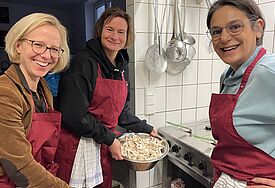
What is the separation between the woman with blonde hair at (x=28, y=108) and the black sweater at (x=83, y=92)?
107mm

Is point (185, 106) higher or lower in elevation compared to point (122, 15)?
lower

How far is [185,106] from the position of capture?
5.07 ft

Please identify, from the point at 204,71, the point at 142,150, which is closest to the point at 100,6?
the point at 204,71

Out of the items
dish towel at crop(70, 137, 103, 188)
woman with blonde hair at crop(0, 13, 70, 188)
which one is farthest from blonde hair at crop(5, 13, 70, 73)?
dish towel at crop(70, 137, 103, 188)

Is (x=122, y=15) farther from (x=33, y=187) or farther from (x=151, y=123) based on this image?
(x=33, y=187)

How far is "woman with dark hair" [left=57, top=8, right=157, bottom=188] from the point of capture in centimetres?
100

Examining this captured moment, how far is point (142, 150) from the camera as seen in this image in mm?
1153

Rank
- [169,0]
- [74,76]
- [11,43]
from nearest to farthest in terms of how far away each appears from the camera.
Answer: [11,43] → [74,76] → [169,0]

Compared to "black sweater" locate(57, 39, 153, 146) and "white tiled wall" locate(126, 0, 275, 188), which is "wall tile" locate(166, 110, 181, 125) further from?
"black sweater" locate(57, 39, 153, 146)

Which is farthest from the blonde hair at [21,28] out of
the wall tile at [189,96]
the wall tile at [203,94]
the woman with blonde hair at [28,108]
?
the wall tile at [203,94]

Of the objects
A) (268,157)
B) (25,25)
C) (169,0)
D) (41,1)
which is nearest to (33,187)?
(25,25)

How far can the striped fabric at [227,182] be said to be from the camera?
719 mm

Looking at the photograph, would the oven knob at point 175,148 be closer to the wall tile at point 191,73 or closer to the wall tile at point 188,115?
the wall tile at point 188,115

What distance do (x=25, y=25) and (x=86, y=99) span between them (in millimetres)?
380
